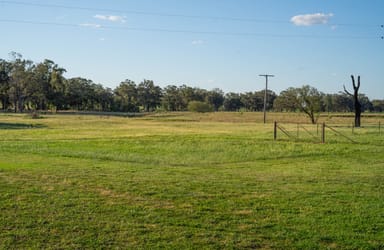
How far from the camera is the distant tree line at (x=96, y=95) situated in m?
133

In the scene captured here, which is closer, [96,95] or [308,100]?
[308,100]

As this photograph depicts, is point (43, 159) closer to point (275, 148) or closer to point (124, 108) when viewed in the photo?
point (275, 148)

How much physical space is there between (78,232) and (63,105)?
14898cm

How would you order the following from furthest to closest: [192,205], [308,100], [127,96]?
1. [127,96]
2. [308,100]
3. [192,205]

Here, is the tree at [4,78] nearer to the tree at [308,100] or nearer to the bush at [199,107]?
the bush at [199,107]

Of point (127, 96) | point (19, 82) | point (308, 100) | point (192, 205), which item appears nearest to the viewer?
point (192, 205)

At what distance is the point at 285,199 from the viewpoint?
44.0 feet

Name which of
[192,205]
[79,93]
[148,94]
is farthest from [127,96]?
[192,205]

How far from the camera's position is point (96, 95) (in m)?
162

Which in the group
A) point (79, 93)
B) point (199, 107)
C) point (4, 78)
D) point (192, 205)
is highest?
point (4, 78)

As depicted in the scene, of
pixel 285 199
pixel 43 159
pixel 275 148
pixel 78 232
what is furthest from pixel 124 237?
pixel 275 148

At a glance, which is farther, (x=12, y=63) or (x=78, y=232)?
(x=12, y=63)

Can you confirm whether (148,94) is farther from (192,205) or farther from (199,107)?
(192,205)

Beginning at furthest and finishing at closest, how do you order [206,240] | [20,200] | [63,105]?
[63,105] < [20,200] < [206,240]
